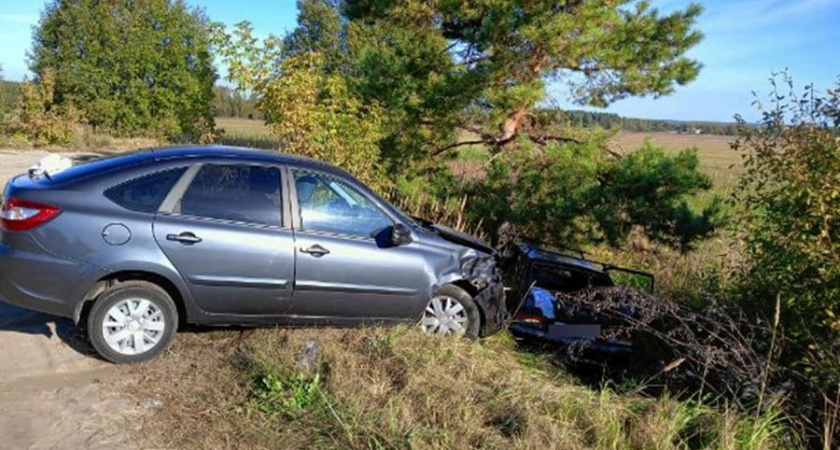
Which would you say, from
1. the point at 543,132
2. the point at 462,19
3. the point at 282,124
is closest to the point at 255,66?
the point at 282,124

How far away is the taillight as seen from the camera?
15.4 feet

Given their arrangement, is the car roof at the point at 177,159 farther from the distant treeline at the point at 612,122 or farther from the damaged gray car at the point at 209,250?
the distant treeline at the point at 612,122

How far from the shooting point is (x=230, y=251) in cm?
512

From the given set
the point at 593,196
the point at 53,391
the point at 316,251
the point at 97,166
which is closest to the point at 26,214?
the point at 97,166

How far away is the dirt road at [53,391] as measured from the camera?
386 centimetres

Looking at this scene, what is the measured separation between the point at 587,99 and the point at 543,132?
3.40 ft

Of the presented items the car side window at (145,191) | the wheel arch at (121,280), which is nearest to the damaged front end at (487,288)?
the wheel arch at (121,280)

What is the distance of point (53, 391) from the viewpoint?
14.7ft

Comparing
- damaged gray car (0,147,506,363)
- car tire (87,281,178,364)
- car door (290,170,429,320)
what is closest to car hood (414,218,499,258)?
damaged gray car (0,147,506,363)

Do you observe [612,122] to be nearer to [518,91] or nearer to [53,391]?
[518,91]

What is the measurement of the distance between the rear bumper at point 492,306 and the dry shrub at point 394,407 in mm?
993

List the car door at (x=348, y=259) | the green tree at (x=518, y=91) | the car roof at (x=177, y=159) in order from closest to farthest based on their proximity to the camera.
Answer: the car roof at (x=177, y=159) → the car door at (x=348, y=259) → the green tree at (x=518, y=91)

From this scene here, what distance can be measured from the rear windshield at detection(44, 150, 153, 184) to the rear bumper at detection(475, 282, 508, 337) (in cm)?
309

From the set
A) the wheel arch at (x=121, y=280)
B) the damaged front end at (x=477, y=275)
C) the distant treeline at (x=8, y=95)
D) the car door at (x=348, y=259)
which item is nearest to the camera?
the wheel arch at (x=121, y=280)
